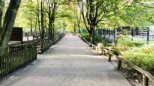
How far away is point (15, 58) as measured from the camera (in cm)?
1647

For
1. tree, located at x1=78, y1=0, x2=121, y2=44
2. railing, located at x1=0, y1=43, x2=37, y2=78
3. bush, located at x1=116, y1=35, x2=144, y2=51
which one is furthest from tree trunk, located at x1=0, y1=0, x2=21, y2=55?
tree, located at x1=78, y1=0, x2=121, y2=44

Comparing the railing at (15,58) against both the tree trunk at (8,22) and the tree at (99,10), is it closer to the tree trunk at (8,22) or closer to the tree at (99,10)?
the tree trunk at (8,22)

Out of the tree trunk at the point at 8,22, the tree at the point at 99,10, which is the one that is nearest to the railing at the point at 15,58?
the tree trunk at the point at 8,22

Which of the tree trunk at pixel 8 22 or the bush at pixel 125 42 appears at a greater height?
the tree trunk at pixel 8 22

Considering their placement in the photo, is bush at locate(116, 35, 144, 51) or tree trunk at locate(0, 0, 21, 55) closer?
tree trunk at locate(0, 0, 21, 55)

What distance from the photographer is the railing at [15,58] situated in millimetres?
14286

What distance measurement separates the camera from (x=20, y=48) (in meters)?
18.0

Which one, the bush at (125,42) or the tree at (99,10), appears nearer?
the bush at (125,42)

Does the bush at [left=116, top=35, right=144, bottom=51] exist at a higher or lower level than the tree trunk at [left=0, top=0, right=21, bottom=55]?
lower

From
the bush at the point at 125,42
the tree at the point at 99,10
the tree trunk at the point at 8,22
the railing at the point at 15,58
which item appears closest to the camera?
the railing at the point at 15,58

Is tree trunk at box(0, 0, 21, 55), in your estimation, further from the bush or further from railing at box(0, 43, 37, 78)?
the bush

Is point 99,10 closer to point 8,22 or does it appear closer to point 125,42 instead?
point 125,42

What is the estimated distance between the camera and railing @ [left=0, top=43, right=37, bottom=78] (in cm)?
1429

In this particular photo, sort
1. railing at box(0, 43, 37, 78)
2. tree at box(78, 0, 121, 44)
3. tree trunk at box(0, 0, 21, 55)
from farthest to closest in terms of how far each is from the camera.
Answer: tree at box(78, 0, 121, 44), tree trunk at box(0, 0, 21, 55), railing at box(0, 43, 37, 78)
